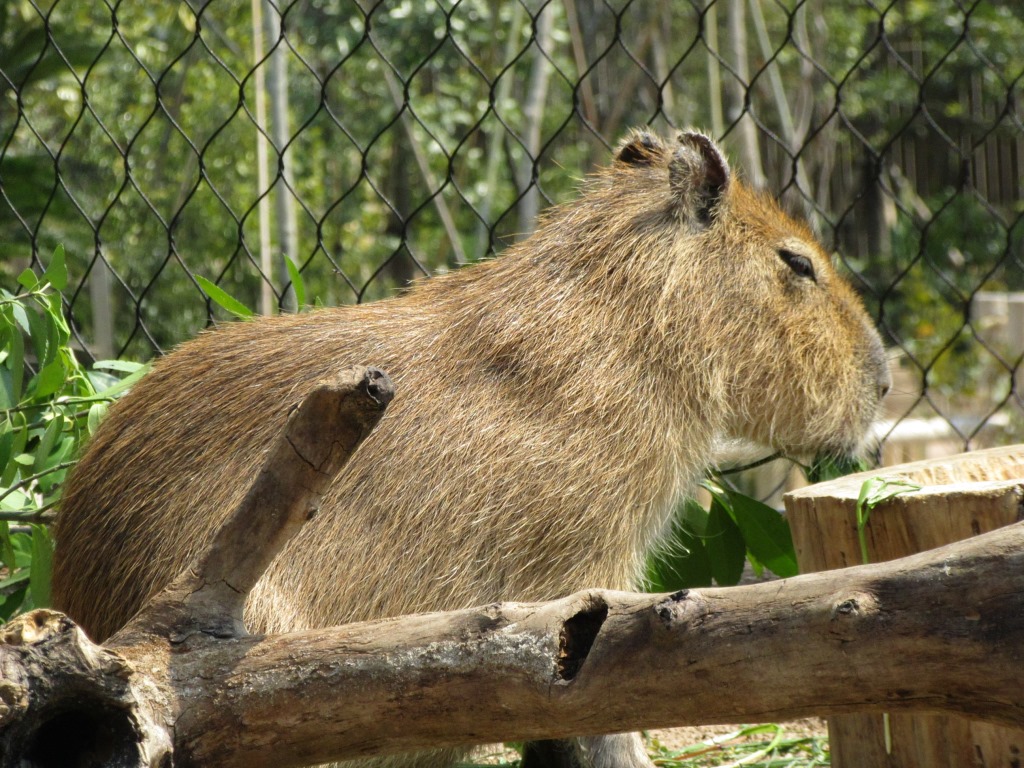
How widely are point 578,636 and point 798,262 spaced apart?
177 cm

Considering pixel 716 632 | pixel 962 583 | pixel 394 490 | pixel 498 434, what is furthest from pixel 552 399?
pixel 962 583

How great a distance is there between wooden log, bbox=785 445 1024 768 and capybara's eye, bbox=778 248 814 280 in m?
0.66

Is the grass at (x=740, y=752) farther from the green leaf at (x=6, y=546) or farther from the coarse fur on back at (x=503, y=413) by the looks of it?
the green leaf at (x=6, y=546)

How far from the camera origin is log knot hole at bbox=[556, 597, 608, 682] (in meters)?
1.83

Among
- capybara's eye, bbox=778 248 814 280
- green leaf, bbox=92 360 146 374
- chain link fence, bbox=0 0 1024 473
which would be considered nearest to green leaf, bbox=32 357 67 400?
green leaf, bbox=92 360 146 374

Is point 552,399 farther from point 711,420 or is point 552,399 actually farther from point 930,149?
point 930,149

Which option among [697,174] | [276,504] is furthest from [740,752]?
[276,504]

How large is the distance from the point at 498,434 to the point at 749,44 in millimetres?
12143

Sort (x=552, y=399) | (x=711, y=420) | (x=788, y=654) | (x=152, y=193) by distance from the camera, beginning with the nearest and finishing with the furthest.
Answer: (x=788, y=654)
(x=552, y=399)
(x=711, y=420)
(x=152, y=193)

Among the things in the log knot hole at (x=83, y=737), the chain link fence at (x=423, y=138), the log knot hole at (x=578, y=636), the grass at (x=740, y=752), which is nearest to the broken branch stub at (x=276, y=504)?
the log knot hole at (x=83, y=737)

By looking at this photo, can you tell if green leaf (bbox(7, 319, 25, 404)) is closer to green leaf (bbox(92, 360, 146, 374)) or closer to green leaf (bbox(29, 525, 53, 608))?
green leaf (bbox(92, 360, 146, 374))

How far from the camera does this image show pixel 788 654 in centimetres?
170

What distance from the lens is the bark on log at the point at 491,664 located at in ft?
5.39

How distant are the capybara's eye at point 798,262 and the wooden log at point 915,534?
2.17ft
